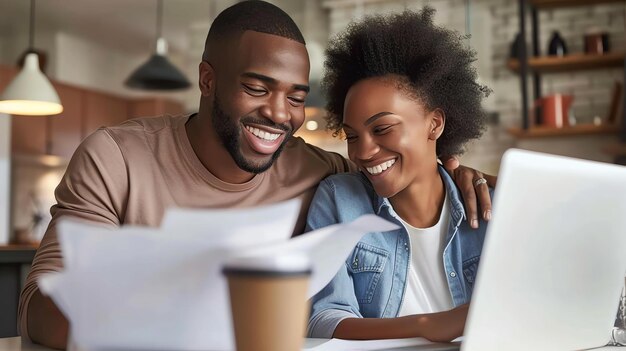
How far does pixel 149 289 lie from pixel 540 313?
52cm

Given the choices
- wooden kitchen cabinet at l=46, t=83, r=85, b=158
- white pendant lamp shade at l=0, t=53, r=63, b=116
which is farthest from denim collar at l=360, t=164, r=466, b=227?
wooden kitchen cabinet at l=46, t=83, r=85, b=158

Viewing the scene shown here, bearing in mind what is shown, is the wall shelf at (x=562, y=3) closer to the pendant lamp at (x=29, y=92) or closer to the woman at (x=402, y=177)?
the pendant lamp at (x=29, y=92)

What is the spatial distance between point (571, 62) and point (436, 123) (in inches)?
137

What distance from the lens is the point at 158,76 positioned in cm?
446

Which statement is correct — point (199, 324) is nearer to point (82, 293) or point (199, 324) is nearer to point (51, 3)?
point (82, 293)

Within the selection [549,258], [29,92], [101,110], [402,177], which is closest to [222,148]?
[402,177]

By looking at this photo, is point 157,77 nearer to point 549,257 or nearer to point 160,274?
point 549,257

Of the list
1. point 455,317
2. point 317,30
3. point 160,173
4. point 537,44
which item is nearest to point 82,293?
point 455,317

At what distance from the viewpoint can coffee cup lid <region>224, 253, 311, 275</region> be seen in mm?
604

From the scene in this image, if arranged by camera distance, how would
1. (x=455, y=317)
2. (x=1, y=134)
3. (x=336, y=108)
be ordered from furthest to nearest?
(x=1, y=134) → (x=336, y=108) → (x=455, y=317)

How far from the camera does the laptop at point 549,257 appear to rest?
805 millimetres

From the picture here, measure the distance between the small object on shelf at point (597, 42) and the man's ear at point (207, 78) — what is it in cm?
366

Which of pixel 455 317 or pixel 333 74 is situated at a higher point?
pixel 333 74

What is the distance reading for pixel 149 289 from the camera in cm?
63
